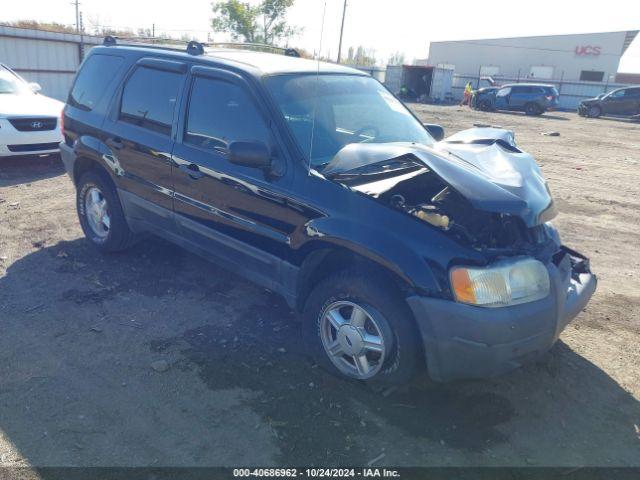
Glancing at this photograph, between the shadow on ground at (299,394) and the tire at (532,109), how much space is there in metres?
27.8

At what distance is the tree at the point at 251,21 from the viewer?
1628 inches

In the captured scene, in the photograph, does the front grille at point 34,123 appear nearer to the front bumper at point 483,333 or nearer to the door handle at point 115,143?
the door handle at point 115,143

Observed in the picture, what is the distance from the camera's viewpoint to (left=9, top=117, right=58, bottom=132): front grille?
8.58 m

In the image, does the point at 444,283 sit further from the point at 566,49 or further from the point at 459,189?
the point at 566,49

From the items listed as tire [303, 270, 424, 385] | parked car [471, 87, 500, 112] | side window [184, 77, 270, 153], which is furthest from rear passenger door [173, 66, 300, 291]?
parked car [471, 87, 500, 112]

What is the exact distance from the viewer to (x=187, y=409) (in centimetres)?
318

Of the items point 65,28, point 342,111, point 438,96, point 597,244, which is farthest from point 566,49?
point 342,111

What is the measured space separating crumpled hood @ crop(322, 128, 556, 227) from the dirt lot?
1230 mm

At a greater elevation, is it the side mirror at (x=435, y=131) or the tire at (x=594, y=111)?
the side mirror at (x=435, y=131)

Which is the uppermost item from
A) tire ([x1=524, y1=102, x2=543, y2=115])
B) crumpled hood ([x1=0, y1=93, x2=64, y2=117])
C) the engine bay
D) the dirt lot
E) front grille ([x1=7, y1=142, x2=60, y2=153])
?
the engine bay

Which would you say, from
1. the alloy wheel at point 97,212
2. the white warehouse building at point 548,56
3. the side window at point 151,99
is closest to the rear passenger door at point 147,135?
the side window at point 151,99

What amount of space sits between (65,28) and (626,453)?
1245 inches

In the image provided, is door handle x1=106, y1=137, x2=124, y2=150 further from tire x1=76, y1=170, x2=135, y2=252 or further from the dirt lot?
the dirt lot

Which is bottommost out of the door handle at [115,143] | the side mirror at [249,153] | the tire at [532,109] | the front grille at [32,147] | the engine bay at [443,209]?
the front grille at [32,147]
